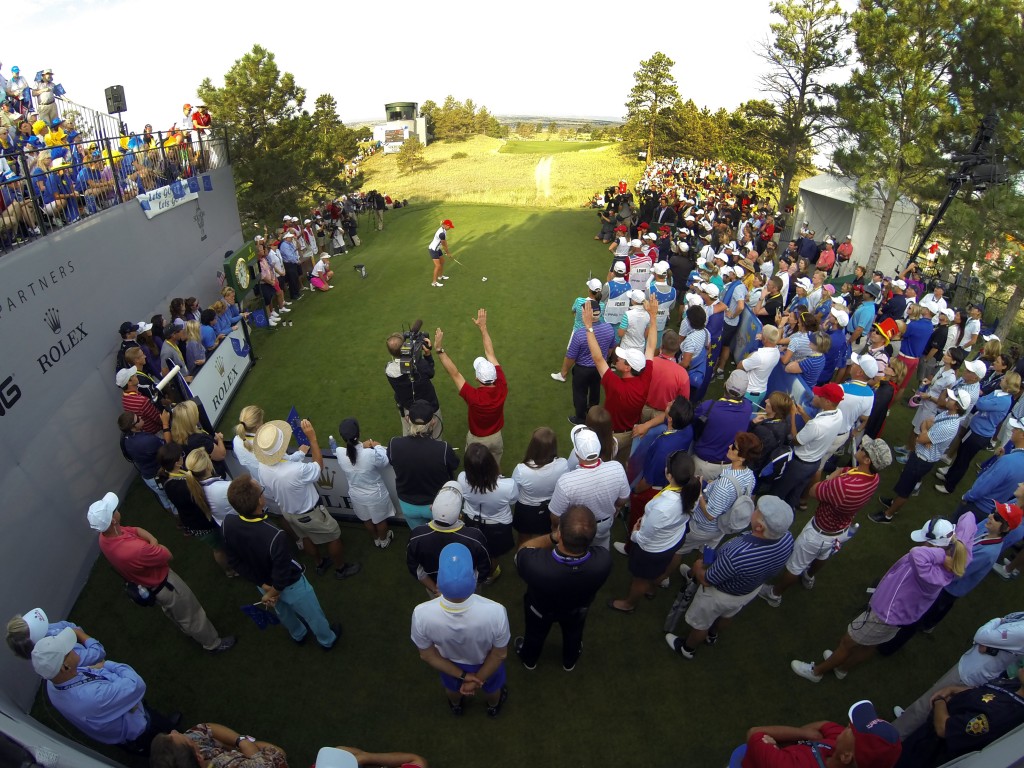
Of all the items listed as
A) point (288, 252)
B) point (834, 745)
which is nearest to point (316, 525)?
point (834, 745)

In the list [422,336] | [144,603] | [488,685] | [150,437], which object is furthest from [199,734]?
[422,336]

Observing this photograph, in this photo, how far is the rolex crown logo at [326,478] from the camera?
5746 millimetres

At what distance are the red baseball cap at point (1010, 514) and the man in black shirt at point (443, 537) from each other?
13.2 feet

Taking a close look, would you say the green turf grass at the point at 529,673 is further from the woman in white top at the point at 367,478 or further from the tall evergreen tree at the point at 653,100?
the tall evergreen tree at the point at 653,100

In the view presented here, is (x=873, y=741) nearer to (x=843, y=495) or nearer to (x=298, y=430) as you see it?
(x=843, y=495)

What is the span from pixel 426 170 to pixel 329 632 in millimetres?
44106

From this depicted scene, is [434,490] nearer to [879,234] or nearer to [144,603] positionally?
[144,603]

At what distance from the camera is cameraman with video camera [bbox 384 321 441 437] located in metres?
6.29

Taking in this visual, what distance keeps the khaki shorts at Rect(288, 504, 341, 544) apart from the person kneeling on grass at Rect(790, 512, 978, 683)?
4.84m

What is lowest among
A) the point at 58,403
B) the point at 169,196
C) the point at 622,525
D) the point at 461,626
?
the point at 622,525

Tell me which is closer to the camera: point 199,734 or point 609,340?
point 199,734

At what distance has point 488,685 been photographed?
400 centimetres

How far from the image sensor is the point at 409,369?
20.7ft

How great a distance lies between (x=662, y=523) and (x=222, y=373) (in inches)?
301
